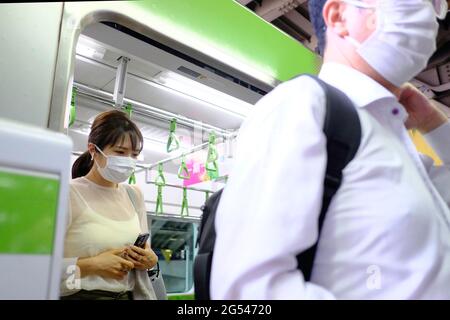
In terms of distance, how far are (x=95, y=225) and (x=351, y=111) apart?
3.61ft

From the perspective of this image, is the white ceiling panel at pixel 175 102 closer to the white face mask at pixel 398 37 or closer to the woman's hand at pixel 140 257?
the woman's hand at pixel 140 257

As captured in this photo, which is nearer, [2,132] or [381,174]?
[2,132]

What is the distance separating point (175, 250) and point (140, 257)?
3.12m

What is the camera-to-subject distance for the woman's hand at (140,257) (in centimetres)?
150

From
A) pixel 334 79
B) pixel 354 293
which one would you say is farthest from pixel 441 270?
pixel 334 79

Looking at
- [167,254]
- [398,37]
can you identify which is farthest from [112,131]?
[167,254]

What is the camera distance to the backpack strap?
637 mm

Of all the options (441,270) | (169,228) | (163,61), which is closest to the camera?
(441,270)

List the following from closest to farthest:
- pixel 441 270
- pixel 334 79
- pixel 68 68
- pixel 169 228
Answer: pixel 441 270 → pixel 334 79 → pixel 68 68 → pixel 169 228

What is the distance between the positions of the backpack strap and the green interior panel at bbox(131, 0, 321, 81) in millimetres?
938

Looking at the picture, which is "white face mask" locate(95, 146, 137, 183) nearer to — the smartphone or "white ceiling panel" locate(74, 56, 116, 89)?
the smartphone
